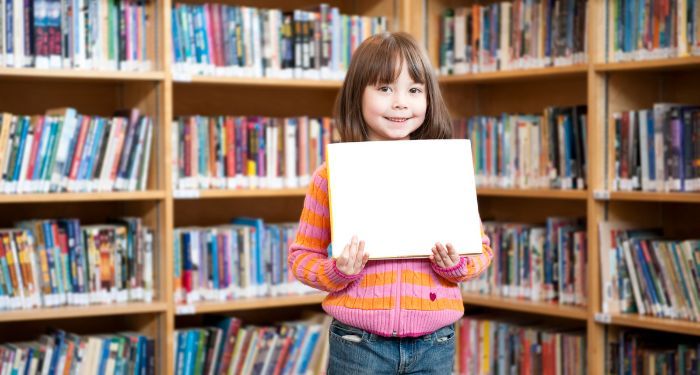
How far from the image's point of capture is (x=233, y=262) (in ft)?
10.6

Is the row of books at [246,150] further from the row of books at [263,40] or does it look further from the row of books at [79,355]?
the row of books at [79,355]

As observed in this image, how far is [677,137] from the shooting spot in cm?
280

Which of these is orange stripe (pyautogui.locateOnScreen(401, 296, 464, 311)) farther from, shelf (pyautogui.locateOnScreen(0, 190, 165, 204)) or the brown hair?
shelf (pyautogui.locateOnScreen(0, 190, 165, 204))

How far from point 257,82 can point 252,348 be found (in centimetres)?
91

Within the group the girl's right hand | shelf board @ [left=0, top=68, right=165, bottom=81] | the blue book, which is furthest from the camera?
the blue book

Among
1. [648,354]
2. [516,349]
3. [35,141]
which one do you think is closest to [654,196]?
[648,354]

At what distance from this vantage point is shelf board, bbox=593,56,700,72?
8.91 feet

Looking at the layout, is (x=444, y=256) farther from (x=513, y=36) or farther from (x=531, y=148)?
(x=513, y=36)

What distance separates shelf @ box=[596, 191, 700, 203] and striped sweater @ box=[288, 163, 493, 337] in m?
1.13

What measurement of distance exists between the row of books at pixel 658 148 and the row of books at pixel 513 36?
0.29 meters

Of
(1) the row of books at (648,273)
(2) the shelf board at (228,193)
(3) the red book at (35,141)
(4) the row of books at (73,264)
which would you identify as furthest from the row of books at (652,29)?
(3) the red book at (35,141)

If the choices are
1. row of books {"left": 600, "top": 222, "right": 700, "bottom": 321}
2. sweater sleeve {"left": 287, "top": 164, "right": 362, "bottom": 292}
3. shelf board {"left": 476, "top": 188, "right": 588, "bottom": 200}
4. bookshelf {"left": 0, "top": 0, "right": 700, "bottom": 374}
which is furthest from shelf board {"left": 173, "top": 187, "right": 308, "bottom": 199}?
sweater sleeve {"left": 287, "top": 164, "right": 362, "bottom": 292}

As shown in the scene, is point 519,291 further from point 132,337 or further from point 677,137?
point 132,337

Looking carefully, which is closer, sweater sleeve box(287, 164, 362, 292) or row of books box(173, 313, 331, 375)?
sweater sleeve box(287, 164, 362, 292)
